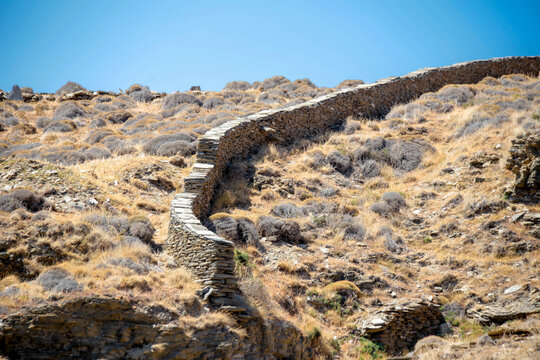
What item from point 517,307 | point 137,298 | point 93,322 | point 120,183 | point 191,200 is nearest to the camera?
point 93,322

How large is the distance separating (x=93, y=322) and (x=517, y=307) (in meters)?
8.44

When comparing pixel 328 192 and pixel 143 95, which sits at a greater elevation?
pixel 143 95

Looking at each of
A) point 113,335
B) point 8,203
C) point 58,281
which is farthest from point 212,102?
point 113,335

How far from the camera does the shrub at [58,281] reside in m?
7.64

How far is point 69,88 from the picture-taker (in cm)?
3462

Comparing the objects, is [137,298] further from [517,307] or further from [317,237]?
[517,307]

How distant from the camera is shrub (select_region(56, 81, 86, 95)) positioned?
34031mm

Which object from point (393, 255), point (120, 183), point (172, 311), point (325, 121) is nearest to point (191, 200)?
point (120, 183)

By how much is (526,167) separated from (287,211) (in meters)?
6.85

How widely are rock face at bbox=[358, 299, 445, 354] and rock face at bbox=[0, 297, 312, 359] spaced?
261 centimetres

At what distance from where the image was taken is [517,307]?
947 centimetres

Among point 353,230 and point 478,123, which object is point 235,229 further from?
point 478,123

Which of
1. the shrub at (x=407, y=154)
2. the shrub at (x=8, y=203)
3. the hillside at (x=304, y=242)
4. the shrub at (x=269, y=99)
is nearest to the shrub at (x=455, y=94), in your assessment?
the hillside at (x=304, y=242)

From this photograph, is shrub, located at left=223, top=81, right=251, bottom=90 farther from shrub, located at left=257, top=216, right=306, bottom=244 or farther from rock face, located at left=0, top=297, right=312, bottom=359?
rock face, located at left=0, top=297, right=312, bottom=359
